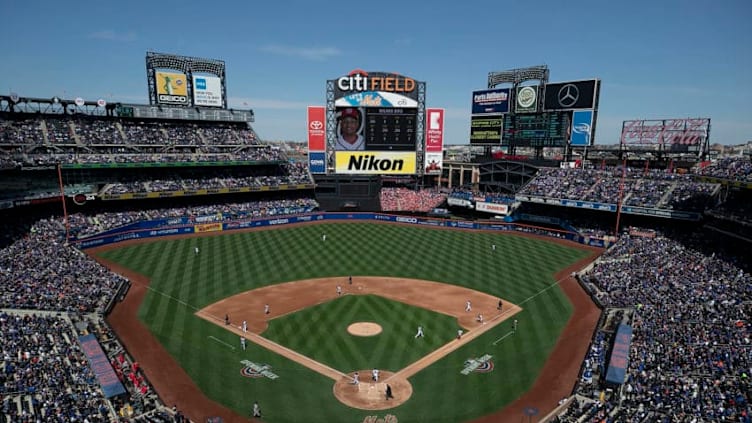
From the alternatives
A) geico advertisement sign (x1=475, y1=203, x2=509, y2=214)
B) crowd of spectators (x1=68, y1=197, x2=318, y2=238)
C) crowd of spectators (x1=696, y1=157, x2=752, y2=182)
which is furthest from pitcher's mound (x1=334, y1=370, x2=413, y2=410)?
geico advertisement sign (x1=475, y1=203, x2=509, y2=214)

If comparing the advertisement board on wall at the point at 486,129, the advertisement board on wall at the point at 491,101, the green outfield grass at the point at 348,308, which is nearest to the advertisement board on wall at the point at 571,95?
the advertisement board on wall at the point at 491,101

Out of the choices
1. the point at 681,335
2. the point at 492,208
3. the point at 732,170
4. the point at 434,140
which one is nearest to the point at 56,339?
the point at 681,335

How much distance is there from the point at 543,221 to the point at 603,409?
4288 cm

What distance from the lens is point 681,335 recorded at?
25.0 m

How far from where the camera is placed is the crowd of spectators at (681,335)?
63.3ft

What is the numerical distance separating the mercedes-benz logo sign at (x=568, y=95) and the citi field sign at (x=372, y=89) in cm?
2042

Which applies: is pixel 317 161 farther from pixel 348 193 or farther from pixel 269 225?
pixel 269 225

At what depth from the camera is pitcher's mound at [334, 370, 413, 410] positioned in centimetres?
2095

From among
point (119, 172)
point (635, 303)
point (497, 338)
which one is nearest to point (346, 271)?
point (497, 338)

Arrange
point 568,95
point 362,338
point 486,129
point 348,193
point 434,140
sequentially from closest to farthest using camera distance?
point 362,338
point 568,95
point 434,140
point 348,193
point 486,129

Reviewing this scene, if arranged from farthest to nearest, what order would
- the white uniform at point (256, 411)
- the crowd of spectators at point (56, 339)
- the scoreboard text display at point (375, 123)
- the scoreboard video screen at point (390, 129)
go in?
the scoreboard video screen at point (390, 129)
the scoreboard text display at point (375, 123)
the white uniform at point (256, 411)
the crowd of spectators at point (56, 339)

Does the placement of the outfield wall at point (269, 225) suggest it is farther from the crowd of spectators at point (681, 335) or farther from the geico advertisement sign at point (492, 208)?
the crowd of spectators at point (681, 335)

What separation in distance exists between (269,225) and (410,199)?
23032 millimetres

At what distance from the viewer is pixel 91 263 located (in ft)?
123
